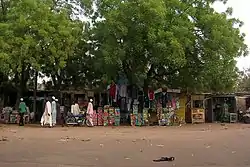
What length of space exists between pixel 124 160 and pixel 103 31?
636 inches

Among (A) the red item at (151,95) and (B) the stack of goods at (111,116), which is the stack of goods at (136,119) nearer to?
(B) the stack of goods at (111,116)

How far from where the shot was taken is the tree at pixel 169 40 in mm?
23578

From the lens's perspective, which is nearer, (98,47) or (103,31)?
(103,31)

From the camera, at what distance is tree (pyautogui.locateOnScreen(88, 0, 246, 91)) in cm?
2358

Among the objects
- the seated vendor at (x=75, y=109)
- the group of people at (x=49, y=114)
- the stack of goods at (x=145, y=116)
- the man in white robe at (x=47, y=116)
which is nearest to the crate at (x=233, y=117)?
the stack of goods at (x=145, y=116)

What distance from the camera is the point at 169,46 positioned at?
76.3 feet

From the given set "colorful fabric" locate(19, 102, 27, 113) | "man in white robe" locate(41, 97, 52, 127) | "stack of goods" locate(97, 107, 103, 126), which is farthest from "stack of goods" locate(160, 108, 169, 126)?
"colorful fabric" locate(19, 102, 27, 113)

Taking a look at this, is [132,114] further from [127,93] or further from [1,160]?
[1,160]

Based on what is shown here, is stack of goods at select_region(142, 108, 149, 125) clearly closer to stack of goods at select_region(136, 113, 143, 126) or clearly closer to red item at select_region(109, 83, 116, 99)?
stack of goods at select_region(136, 113, 143, 126)

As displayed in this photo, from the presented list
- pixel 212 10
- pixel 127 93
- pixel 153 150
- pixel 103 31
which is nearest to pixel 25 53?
pixel 103 31

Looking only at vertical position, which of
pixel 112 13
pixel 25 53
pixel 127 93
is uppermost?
pixel 112 13

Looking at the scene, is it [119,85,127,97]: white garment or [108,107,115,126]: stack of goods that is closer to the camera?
[108,107,115,126]: stack of goods

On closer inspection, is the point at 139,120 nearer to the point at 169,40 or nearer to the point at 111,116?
the point at 111,116

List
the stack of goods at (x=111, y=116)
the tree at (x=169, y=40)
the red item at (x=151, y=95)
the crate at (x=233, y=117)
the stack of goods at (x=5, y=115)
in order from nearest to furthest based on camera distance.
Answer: the tree at (x=169, y=40) < the stack of goods at (x=111, y=116) < the red item at (x=151, y=95) < the stack of goods at (x=5, y=115) < the crate at (x=233, y=117)
